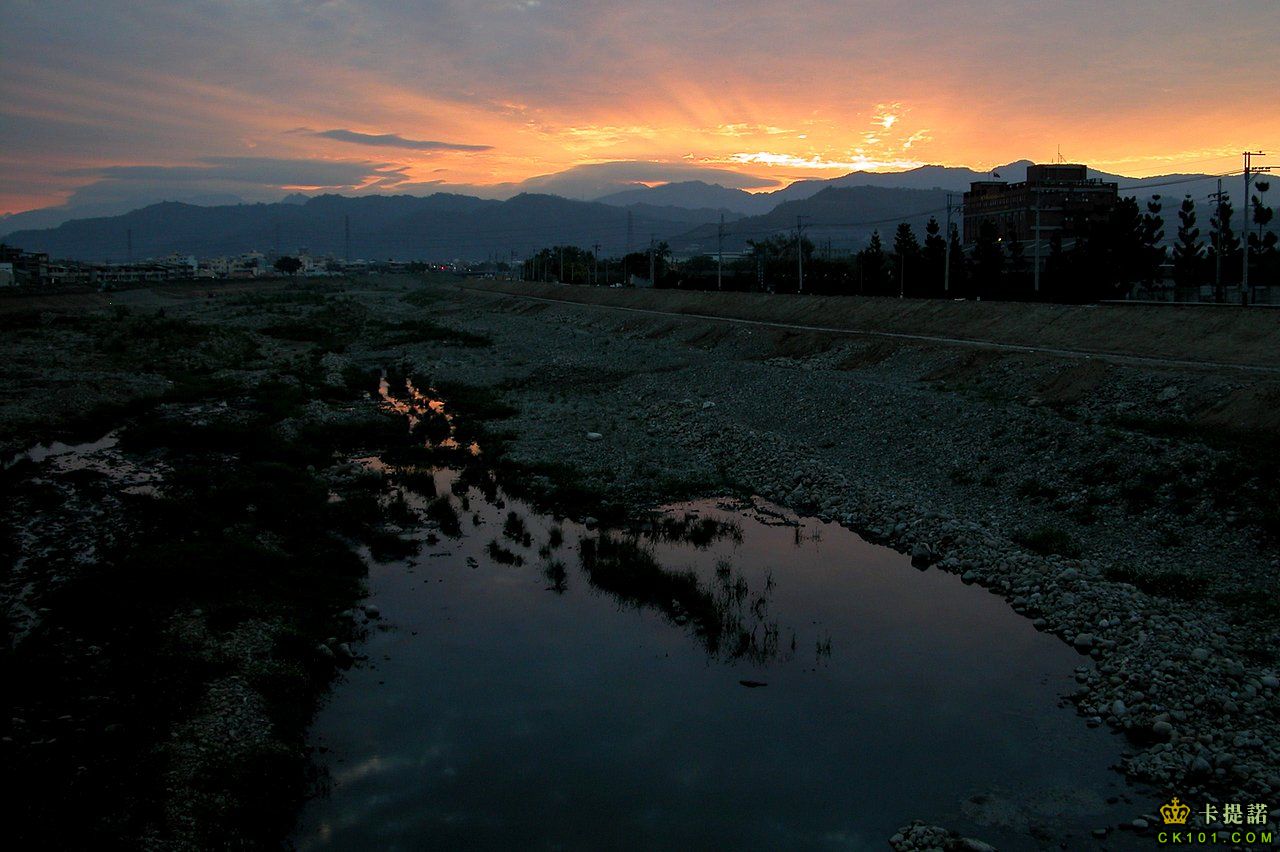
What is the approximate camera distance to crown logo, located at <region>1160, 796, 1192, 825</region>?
9609mm

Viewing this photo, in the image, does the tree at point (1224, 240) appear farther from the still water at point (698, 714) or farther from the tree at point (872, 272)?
the still water at point (698, 714)

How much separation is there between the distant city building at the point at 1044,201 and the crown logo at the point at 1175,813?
111m

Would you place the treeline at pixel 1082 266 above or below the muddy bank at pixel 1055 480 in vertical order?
above

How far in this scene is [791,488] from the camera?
78.0ft

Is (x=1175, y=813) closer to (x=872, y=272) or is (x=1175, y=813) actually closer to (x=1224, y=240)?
(x=1224, y=240)

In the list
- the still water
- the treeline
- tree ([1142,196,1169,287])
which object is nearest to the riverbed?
the still water

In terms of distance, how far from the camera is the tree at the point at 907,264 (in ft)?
226

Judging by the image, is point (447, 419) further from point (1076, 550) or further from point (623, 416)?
point (1076, 550)

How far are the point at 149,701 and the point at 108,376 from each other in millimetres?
36415

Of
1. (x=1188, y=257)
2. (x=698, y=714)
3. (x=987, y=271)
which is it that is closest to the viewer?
(x=698, y=714)

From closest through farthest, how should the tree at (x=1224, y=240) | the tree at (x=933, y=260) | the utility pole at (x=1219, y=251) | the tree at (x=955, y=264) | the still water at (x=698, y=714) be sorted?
the still water at (x=698, y=714) → the utility pole at (x=1219, y=251) → the tree at (x=1224, y=240) → the tree at (x=955, y=264) → the tree at (x=933, y=260)

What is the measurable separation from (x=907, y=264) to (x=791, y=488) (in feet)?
191

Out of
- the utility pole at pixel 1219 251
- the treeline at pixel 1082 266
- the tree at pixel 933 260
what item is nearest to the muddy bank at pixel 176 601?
the treeline at pixel 1082 266

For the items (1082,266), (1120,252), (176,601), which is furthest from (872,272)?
(176,601)
